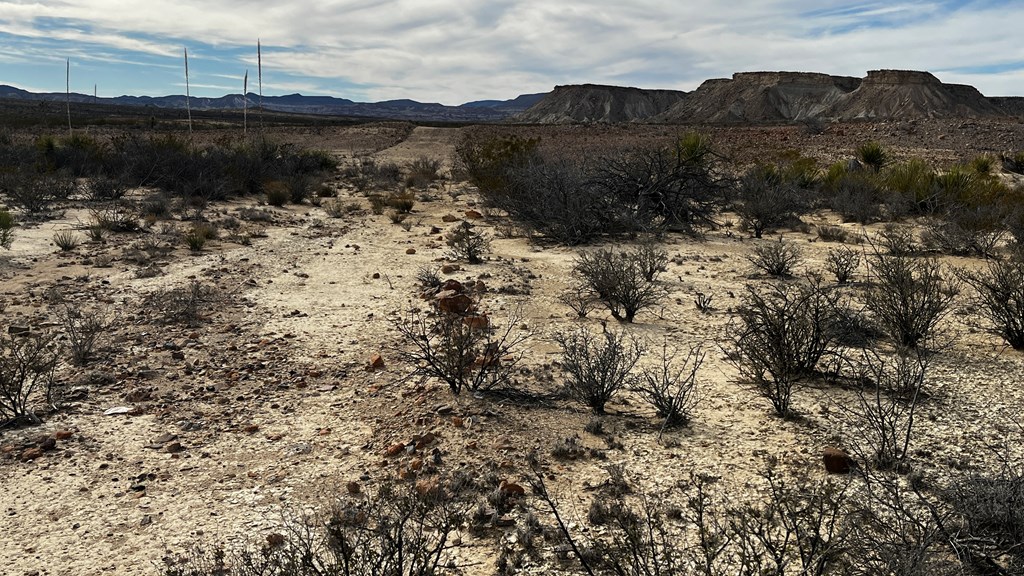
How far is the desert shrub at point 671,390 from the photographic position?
549 cm

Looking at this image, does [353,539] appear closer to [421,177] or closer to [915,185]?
[915,185]

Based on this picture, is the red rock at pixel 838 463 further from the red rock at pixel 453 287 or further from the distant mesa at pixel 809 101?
the distant mesa at pixel 809 101

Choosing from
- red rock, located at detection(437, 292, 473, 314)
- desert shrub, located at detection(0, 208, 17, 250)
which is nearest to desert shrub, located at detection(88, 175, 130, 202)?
desert shrub, located at detection(0, 208, 17, 250)

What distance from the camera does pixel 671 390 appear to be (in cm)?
609

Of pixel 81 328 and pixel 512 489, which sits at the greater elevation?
pixel 81 328

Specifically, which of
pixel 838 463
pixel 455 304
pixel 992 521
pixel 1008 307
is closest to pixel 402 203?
pixel 455 304

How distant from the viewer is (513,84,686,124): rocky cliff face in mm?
118625

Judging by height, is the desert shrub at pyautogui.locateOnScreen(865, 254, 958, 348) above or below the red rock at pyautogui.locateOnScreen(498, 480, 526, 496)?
above

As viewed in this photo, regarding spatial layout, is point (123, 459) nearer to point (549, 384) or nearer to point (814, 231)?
point (549, 384)

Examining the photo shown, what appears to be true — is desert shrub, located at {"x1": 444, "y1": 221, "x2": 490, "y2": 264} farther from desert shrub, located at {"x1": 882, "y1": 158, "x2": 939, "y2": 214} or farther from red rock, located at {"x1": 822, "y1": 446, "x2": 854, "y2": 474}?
desert shrub, located at {"x1": 882, "y1": 158, "x2": 939, "y2": 214}

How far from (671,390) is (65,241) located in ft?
37.8

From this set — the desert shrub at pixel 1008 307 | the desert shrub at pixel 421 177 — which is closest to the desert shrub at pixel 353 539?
the desert shrub at pixel 1008 307

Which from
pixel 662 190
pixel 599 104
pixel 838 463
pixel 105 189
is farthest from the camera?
pixel 599 104

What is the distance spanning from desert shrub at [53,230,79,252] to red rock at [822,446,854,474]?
42.4ft
